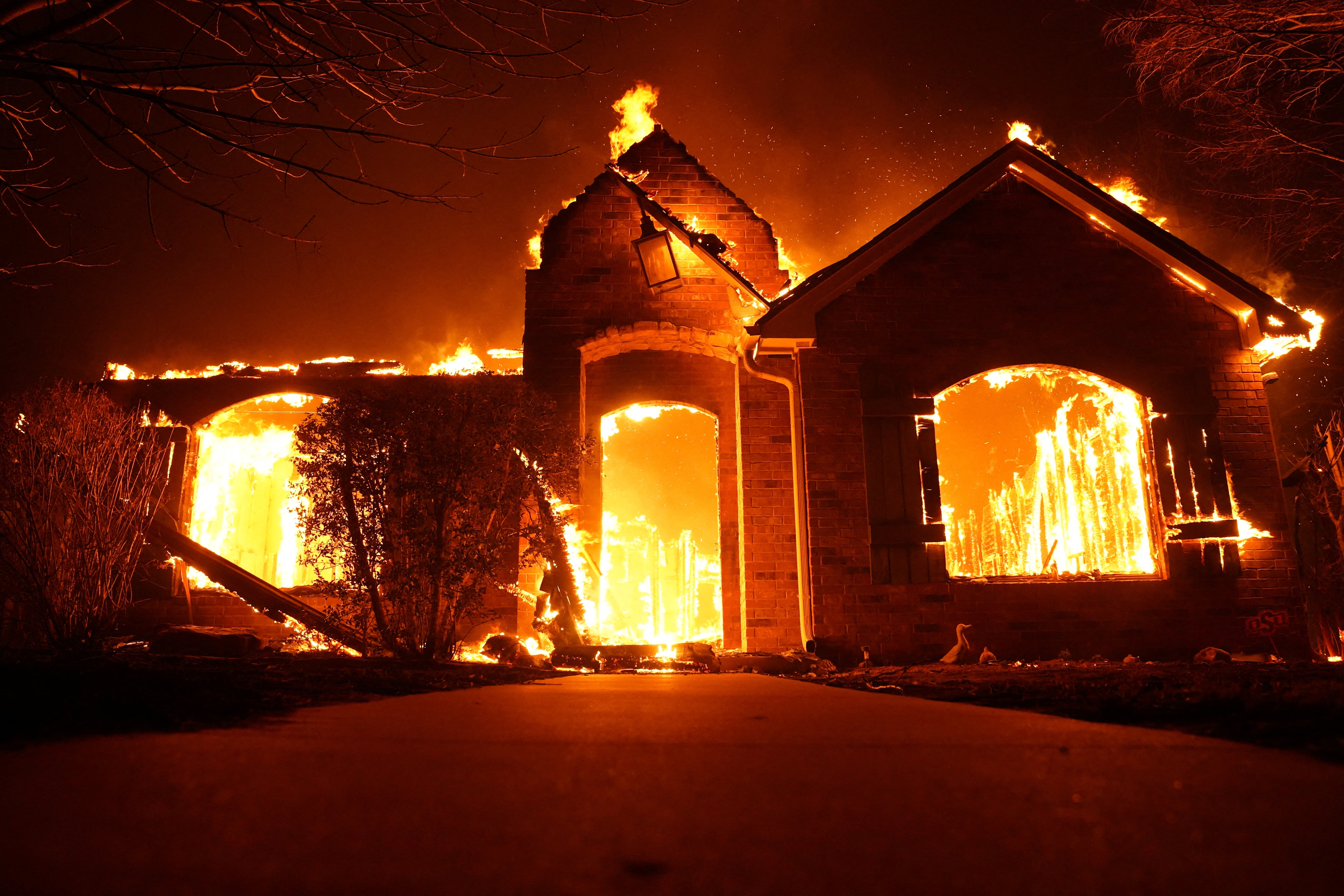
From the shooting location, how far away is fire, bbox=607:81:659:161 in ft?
37.6

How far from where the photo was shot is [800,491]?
853 centimetres

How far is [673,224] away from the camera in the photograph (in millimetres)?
9906

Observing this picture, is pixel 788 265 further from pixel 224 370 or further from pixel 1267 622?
pixel 224 370

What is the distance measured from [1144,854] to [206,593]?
11.0 m

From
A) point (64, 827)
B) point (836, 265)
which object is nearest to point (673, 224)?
point (836, 265)

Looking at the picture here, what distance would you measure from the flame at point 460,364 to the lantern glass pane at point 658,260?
100 inches

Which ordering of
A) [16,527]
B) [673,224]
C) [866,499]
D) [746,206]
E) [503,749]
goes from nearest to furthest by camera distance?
[503,749], [16,527], [866,499], [673,224], [746,206]

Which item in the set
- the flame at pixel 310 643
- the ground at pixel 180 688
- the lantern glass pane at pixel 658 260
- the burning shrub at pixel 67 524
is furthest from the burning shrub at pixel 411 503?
the lantern glass pane at pixel 658 260

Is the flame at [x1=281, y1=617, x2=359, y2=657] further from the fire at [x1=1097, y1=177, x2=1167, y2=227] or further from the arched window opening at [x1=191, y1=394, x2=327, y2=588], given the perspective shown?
the fire at [x1=1097, y1=177, x2=1167, y2=227]

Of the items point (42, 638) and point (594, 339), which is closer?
point (42, 638)

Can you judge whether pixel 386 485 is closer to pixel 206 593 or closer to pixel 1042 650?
pixel 206 593

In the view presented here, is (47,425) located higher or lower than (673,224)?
lower

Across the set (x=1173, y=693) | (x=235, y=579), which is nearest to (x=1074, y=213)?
(x=1173, y=693)

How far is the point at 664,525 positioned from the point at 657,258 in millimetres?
9375
